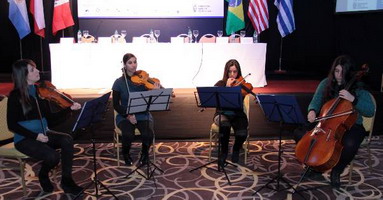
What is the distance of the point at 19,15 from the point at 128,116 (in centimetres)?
338

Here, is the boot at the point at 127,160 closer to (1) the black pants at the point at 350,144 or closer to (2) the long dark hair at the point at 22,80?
(2) the long dark hair at the point at 22,80

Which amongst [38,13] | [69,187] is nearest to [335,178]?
[69,187]

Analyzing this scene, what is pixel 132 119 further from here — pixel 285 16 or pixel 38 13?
pixel 285 16

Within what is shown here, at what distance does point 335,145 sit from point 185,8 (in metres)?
4.77

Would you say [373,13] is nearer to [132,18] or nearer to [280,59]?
[280,59]

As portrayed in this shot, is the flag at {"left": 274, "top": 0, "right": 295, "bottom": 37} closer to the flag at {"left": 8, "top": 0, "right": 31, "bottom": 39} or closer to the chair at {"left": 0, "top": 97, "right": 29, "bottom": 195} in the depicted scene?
the flag at {"left": 8, "top": 0, "right": 31, "bottom": 39}

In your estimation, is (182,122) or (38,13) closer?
(182,122)

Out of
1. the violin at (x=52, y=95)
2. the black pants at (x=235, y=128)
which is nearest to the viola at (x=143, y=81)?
the violin at (x=52, y=95)

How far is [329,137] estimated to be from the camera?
3.10 metres

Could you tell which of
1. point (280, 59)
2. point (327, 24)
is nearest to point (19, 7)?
point (280, 59)

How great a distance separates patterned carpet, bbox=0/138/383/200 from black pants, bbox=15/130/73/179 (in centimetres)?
28

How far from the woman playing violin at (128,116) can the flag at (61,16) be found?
9.83 ft

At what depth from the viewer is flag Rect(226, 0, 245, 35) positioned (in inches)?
255

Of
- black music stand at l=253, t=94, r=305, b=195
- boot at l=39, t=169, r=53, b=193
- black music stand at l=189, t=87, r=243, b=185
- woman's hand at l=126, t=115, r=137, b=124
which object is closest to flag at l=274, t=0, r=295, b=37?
black music stand at l=189, t=87, r=243, b=185
